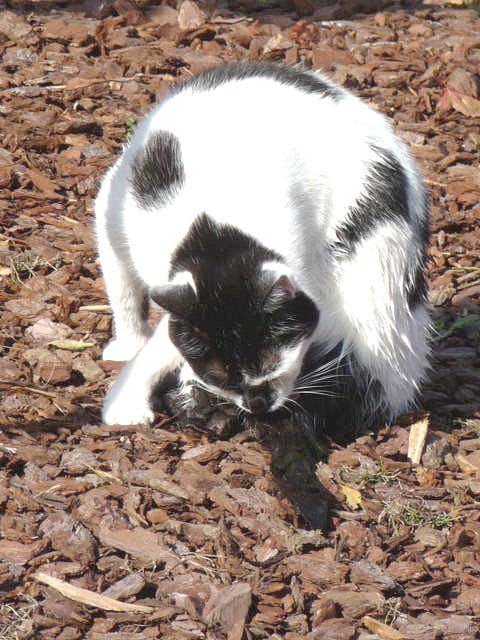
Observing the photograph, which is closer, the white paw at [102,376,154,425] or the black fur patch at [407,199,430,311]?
the white paw at [102,376,154,425]

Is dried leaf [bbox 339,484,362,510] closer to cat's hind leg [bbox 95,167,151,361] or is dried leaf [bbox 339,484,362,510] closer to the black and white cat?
the black and white cat

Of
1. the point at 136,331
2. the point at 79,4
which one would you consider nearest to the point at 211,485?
the point at 136,331

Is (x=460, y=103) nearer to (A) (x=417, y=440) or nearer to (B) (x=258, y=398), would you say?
(A) (x=417, y=440)

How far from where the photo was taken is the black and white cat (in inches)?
168

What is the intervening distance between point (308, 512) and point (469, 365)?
6.07 feet

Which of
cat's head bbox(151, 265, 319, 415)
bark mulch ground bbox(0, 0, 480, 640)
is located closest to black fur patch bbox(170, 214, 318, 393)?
cat's head bbox(151, 265, 319, 415)

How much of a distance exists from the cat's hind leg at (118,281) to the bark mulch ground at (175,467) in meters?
0.17

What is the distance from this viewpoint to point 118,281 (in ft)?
17.3

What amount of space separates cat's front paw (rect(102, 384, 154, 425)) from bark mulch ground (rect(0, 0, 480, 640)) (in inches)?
3.1

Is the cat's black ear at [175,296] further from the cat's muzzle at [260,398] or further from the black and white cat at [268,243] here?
the cat's muzzle at [260,398]

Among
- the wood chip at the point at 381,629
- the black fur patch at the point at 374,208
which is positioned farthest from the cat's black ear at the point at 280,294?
the wood chip at the point at 381,629

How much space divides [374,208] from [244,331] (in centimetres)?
98

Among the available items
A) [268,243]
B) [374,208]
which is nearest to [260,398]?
[268,243]

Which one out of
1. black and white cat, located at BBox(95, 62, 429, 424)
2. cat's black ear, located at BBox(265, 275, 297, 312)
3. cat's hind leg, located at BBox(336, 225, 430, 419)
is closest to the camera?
cat's black ear, located at BBox(265, 275, 297, 312)
